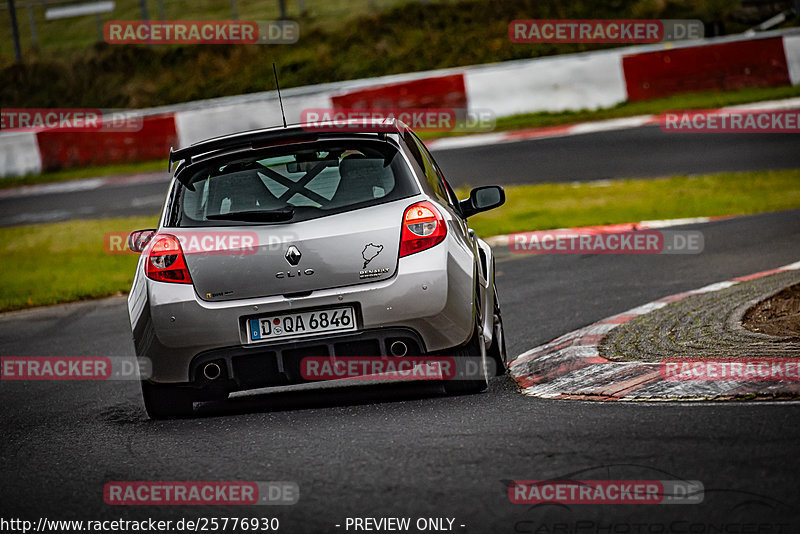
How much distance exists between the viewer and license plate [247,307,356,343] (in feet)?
18.7

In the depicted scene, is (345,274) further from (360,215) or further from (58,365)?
(58,365)

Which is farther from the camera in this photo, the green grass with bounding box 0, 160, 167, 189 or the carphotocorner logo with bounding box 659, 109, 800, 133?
the green grass with bounding box 0, 160, 167, 189

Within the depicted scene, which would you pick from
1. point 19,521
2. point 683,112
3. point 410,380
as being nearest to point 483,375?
point 410,380

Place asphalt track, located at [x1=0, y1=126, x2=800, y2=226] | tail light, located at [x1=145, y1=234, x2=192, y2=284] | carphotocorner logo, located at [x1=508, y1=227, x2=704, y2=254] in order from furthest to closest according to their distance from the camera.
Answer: asphalt track, located at [x1=0, y1=126, x2=800, y2=226] → carphotocorner logo, located at [x1=508, y1=227, x2=704, y2=254] → tail light, located at [x1=145, y1=234, x2=192, y2=284]

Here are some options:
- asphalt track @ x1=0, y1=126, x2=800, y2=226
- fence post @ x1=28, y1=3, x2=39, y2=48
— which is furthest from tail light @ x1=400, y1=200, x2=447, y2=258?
fence post @ x1=28, y1=3, x2=39, y2=48

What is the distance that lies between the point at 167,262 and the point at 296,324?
73 centimetres

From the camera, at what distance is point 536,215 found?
14781 millimetres

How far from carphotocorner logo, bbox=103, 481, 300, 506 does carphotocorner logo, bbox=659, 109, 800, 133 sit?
15.7 m

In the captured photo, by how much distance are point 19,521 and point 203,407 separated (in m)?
2.09

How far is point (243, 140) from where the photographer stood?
6.06 meters

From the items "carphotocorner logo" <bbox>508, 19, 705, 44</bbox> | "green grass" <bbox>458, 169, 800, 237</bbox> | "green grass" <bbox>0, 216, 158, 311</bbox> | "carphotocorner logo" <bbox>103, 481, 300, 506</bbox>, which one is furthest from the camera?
"carphotocorner logo" <bbox>508, 19, 705, 44</bbox>

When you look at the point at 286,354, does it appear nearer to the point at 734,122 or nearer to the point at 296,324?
the point at 296,324

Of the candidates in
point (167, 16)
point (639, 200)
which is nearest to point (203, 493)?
point (639, 200)

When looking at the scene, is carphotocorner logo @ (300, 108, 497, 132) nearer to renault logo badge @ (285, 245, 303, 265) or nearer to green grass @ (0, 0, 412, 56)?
green grass @ (0, 0, 412, 56)
